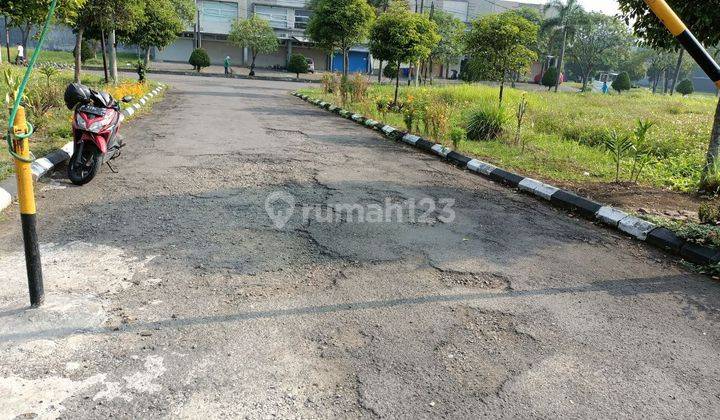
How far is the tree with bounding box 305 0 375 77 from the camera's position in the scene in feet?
74.1

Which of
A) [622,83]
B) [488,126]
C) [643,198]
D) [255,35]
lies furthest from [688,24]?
[622,83]

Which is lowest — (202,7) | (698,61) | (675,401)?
(675,401)

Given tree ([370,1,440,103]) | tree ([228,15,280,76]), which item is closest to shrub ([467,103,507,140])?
tree ([370,1,440,103])

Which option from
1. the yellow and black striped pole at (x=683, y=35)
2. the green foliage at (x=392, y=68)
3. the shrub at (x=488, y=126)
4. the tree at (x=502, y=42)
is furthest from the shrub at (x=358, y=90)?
the yellow and black striped pole at (x=683, y=35)

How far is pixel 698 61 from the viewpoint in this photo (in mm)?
3730

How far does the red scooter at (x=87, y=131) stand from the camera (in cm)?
623

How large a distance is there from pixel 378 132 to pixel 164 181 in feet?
22.4

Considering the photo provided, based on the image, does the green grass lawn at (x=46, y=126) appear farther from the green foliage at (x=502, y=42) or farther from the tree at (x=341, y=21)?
the tree at (x=341, y=21)

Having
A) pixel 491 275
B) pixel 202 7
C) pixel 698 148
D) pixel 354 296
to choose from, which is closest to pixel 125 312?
pixel 354 296

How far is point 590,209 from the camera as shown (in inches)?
243

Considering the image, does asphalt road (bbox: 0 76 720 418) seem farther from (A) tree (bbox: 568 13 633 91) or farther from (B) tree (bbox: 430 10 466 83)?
(A) tree (bbox: 568 13 633 91)

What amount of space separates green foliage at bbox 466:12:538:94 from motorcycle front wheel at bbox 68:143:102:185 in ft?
36.0

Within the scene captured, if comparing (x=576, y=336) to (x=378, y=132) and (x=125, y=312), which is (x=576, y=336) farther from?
(x=378, y=132)

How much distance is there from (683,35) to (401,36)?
12389 millimetres
